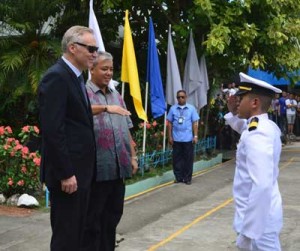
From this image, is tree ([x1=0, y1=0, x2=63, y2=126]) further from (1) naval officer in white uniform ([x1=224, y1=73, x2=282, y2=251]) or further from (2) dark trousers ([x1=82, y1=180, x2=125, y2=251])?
(1) naval officer in white uniform ([x1=224, y1=73, x2=282, y2=251])

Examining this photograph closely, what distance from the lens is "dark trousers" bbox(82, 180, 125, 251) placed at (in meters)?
4.42

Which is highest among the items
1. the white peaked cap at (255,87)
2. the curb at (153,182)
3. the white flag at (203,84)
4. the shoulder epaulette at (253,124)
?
the white flag at (203,84)

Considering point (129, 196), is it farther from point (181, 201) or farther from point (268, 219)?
point (268, 219)

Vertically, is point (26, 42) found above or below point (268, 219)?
above

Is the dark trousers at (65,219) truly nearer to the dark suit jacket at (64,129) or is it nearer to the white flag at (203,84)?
the dark suit jacket at (64,129)

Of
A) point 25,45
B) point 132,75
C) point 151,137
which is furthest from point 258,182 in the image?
point 25,45

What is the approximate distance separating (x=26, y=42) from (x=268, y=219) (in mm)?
9005

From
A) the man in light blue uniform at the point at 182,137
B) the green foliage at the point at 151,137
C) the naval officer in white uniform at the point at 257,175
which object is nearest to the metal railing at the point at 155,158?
the green foliage at the point at 151,137

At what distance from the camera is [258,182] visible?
111 inches

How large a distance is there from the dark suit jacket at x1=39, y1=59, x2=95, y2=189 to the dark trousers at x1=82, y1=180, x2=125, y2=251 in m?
0.67

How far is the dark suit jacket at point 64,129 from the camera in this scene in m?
Answer: 3.49

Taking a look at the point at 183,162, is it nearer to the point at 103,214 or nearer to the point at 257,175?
the point at 103,214

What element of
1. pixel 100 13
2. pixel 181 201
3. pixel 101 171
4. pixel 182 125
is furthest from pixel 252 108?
pixel 100 13

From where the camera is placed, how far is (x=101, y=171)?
4.41 m
